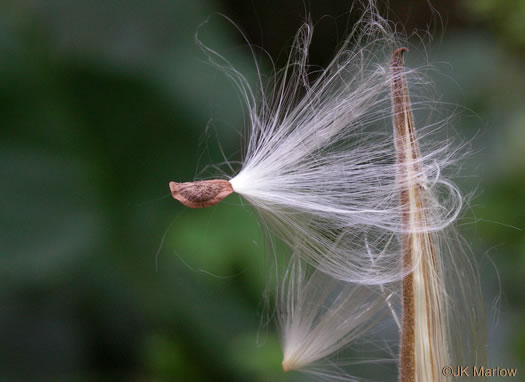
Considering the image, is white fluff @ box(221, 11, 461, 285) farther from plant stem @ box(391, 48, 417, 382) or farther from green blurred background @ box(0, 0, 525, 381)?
green blurred background @ box(0, 0, 525, 381)

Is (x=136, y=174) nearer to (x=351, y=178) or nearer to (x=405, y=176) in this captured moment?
(x=351, y=178)

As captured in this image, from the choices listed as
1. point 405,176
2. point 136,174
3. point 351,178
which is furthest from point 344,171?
point 136,174

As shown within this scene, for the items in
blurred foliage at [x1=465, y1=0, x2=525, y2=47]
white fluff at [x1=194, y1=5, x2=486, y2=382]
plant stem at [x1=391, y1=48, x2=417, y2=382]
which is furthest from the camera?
blurred foliage at [x1=465, y1=0, x2=525, y2=47]

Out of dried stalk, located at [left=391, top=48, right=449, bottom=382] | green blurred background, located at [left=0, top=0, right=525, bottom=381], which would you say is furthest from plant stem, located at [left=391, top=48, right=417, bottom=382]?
green blurred background, located at [left=0, top=0, right=525, bottom=381]

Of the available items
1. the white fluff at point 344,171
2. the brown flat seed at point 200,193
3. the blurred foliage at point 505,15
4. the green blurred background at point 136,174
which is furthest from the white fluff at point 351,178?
the blurred foliage at point 505,15

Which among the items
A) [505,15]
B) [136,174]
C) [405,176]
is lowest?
[405,176]

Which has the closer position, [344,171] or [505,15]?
[344,171]

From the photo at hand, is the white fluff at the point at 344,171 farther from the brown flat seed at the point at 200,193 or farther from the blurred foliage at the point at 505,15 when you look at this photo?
the blurred foliage at the point at 505,15

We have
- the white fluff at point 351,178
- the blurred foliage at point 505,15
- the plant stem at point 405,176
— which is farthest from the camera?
the blurred foliage at point 505,15
